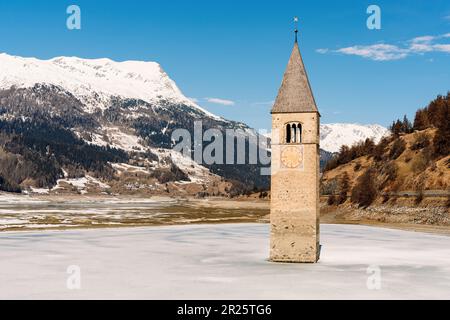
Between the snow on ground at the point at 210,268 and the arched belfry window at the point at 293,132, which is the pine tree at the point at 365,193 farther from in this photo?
the arched belfry window at the point at 293,132

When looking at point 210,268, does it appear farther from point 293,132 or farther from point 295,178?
point 293,132

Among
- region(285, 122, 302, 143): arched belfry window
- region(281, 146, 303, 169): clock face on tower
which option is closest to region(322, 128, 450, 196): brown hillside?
region(285, 122, 302, 143): arched belfry window

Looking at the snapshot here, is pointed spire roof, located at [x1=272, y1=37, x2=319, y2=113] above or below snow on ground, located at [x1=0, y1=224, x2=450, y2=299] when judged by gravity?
above

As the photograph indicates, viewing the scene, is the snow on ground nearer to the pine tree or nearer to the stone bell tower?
the stone bell tower

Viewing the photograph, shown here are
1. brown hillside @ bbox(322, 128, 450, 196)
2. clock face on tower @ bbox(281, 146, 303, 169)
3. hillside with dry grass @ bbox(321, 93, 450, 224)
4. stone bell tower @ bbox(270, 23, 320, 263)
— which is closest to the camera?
stone bell tower @ bbox(270, 23, 320, 263)

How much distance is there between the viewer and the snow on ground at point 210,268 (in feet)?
99.1

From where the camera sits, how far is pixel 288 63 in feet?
147

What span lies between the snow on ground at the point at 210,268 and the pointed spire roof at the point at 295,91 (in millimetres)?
12643

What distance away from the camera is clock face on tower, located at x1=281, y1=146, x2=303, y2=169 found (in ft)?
139

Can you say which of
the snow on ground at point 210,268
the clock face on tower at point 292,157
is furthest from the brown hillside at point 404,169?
the clock face on tower at point 292,157

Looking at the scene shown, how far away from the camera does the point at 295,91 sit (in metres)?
43.3

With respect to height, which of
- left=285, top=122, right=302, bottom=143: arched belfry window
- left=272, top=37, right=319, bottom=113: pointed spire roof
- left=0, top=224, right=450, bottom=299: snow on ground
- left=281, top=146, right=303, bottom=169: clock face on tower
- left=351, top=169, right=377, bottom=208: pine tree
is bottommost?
left=0, top=224, right=450, bottom=299: snow on ground
